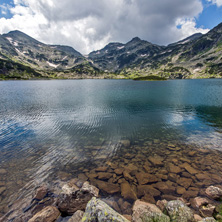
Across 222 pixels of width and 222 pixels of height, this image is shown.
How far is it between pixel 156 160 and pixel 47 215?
13680 mm

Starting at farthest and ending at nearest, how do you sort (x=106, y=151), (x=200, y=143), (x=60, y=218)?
1. (x=200, y=143)
2. (x=106, y=151)
3. (x=60, y=218)

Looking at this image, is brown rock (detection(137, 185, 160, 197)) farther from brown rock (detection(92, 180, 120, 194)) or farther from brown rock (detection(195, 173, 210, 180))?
brown rock (detection(195, 173, 210, 180))

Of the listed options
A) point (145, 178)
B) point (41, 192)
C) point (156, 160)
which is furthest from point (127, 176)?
point (41, 192)

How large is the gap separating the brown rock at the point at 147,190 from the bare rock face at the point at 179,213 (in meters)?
2.94

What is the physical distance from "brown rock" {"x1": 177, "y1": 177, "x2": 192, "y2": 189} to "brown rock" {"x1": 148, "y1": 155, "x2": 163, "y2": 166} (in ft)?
10.0

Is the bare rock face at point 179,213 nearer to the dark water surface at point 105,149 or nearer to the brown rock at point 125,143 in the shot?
the dark water surface at point 105,149

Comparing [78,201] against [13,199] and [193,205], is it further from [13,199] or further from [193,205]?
[193,205]

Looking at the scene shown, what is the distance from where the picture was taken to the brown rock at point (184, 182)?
43.3 ft

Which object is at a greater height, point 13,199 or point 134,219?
point 134,219

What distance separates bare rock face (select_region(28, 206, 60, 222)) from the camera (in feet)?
30.5

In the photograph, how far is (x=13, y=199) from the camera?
457 inches

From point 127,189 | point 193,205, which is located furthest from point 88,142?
point 193,205

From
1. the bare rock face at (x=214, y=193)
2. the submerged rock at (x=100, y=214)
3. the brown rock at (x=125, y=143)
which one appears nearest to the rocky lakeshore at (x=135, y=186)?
the bare rock face at (x=214, y=193)

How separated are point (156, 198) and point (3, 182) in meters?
15.7
